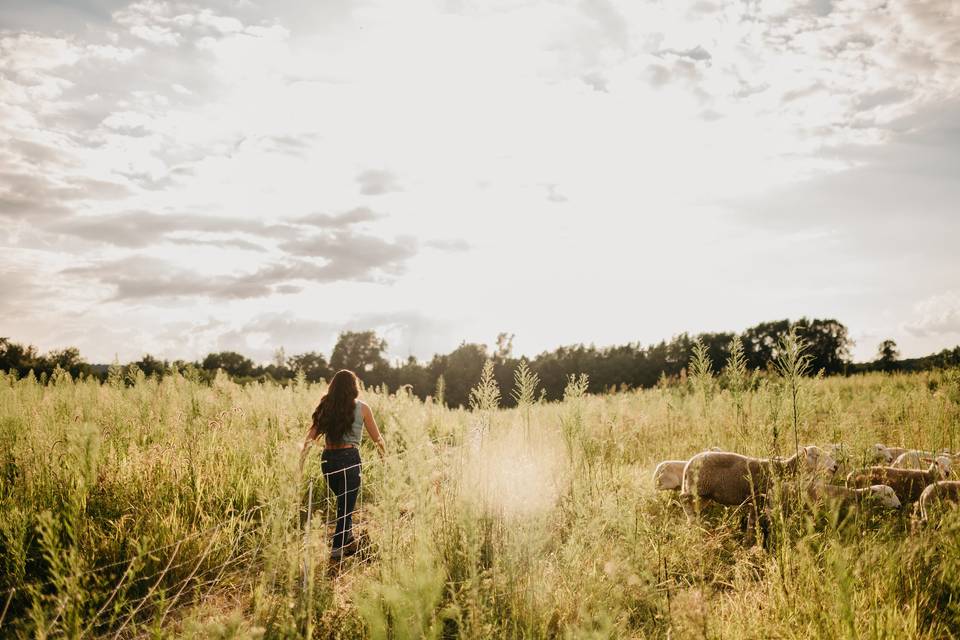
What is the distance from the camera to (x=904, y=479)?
15.3 feet

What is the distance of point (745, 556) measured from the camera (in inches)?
148

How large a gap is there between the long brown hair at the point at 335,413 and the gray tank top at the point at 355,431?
53 mm

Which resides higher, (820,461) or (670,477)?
(820,461)

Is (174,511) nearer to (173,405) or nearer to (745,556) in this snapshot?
(173,405)

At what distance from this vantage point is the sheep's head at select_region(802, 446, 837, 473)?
4.34 meters

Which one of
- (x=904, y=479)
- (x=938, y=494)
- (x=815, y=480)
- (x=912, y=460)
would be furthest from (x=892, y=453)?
(x=815, y=480)

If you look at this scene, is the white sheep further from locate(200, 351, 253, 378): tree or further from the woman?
locate(200, 351, 253, 378): tree

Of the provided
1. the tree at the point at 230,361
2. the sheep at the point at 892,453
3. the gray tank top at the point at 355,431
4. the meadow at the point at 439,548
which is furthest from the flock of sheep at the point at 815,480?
the tree at the point at 230,361

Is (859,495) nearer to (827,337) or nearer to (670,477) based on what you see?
(670,477)

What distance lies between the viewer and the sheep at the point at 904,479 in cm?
457

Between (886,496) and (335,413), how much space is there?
215 inches

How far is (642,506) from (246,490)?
3.91 meters

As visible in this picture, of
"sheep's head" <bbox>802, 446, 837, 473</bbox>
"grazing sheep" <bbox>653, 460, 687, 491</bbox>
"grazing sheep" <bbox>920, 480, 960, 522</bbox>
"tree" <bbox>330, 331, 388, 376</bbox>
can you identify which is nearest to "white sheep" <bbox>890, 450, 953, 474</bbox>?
"grazing sheep" <bbox>920, 480, 960, 522</bbox>

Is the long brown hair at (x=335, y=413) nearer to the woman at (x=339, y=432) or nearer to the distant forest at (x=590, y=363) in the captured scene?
the woman at (x=339, y=432)
